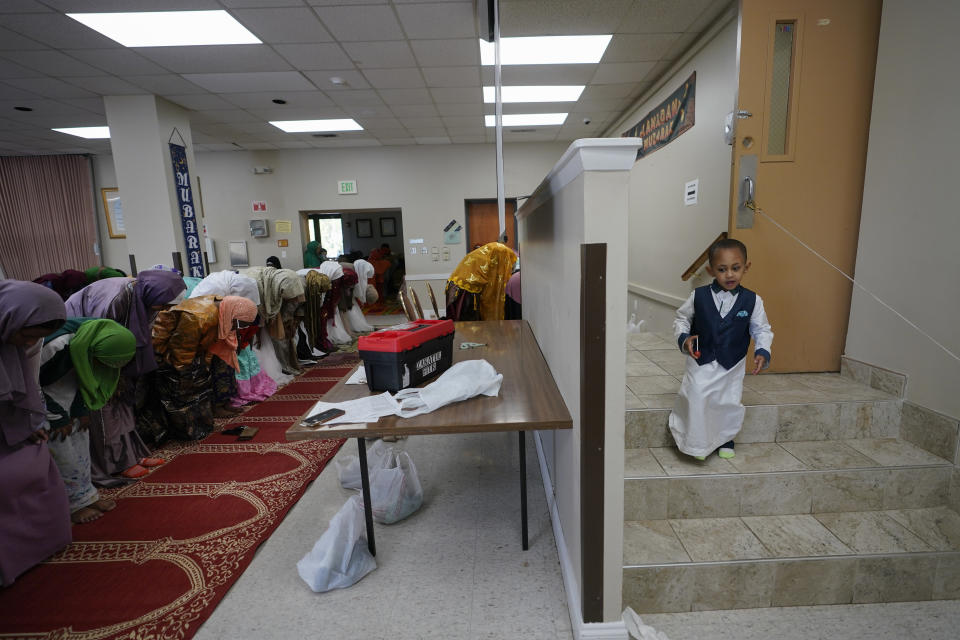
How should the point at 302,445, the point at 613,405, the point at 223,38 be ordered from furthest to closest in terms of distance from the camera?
1. the point at 223,38
2. the point at 302,445
3. the point at 613,405

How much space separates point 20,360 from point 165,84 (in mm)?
4002

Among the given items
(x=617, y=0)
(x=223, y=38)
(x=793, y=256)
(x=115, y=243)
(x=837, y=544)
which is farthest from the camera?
(x=115, y=243)

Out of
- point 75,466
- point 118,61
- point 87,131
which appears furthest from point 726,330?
point 87,131

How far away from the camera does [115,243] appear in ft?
24.0

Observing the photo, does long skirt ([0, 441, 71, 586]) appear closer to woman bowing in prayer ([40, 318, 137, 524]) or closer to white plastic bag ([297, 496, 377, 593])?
woman bowing in prayer ([40, 318, 137, 524])

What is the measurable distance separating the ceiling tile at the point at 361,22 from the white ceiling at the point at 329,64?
0.01 m

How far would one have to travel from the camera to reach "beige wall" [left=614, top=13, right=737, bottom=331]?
3.19 meters

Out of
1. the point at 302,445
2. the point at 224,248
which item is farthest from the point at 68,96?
the point at 302,445

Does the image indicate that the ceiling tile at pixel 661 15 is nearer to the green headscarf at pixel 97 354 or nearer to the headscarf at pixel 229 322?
the headscarf at pixel 229 322

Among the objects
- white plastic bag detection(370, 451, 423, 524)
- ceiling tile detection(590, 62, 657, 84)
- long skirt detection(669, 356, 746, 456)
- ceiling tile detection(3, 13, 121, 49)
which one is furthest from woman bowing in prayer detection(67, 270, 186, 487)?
ceiling tile detection(590, 62, 657, 84)

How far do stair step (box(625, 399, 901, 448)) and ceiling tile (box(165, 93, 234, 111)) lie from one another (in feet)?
17.7

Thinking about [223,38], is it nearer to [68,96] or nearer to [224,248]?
[68,96]

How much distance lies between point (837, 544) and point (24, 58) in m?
6.36

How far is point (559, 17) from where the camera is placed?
3.30m
